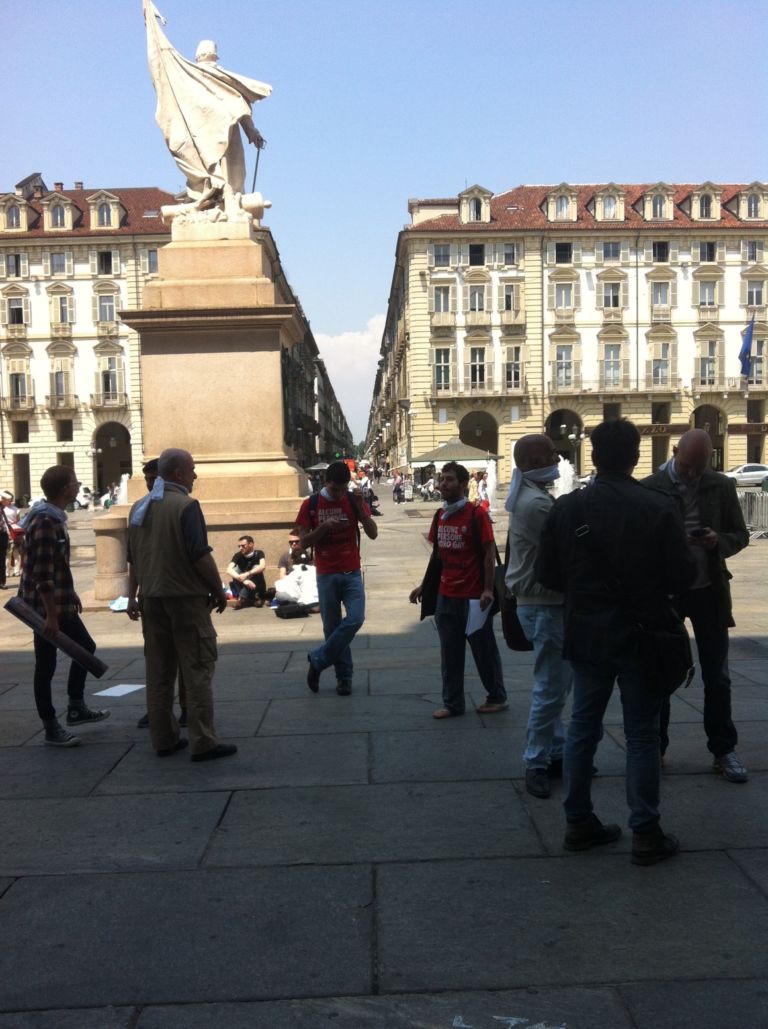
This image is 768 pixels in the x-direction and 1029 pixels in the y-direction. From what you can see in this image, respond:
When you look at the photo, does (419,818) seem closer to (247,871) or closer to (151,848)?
(247,871)

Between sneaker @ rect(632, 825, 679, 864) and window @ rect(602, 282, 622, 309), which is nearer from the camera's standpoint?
sneaker @ rect(632, 825, 679, 864)

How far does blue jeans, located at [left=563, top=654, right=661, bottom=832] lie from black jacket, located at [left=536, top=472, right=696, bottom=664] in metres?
0.10

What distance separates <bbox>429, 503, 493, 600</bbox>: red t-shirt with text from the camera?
5.93 m

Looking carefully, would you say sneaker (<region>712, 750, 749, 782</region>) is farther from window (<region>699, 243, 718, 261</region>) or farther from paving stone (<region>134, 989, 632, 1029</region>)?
window (<region>699, 243, 718, 261</region>)

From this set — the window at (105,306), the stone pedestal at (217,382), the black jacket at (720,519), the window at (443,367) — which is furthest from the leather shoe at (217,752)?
the window at (105,306)

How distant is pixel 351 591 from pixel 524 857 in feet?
10.5

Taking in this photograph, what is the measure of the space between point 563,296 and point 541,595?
60.3 m

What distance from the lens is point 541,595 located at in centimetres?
459

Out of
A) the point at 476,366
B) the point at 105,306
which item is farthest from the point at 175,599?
the point at 105,306

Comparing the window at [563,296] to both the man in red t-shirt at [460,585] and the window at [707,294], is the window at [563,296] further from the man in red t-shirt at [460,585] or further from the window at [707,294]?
the man in red t-shirt at [460,585]

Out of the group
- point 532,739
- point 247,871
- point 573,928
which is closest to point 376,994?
point 573,928

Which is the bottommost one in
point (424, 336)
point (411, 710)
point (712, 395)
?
point (411, 710)

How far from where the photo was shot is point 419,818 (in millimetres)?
4285

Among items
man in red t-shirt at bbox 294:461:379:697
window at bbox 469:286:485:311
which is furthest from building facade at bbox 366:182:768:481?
man in red t-shirt at bbox 294:461:379:697
